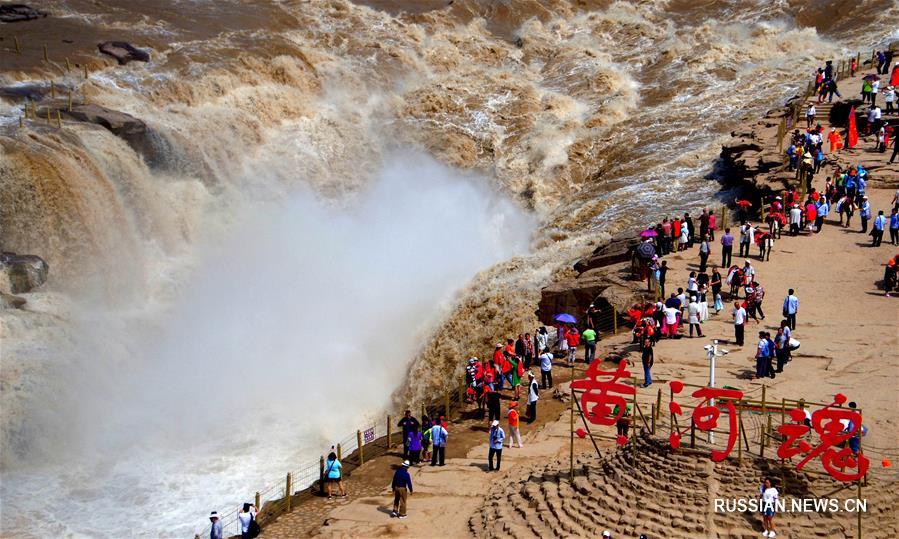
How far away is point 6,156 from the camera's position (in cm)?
2866

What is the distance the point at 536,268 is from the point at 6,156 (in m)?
15.2

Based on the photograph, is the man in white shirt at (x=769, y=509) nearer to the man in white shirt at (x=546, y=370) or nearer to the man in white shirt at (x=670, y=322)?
the man in white shirt at (x=546, y=370)

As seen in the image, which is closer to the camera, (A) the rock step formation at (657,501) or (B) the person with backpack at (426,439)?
(A) the rock step formation at (657,501)

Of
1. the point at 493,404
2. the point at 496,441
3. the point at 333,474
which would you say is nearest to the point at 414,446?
the point at 333,474

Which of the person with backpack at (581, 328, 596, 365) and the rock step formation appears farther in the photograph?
the person with backpack at (581, 328, 596, 365)

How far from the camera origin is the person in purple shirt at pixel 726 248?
2630 centimetres

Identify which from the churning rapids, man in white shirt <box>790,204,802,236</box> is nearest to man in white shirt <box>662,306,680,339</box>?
the churning rapids

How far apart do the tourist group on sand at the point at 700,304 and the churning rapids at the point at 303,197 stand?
10.7ft

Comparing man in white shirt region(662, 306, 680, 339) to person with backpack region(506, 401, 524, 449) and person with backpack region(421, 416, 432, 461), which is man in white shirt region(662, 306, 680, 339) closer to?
person with backpack region(506, 401, 524, 449)

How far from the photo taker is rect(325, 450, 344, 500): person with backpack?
19547 millimetres

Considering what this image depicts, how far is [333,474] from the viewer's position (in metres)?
19.5

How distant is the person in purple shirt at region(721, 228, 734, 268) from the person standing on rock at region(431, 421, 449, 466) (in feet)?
Answer: 33.8

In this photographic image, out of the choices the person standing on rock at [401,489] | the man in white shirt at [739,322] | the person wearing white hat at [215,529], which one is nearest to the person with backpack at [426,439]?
the person standing on rock at [401,489]

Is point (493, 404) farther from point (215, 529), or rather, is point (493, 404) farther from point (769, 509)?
point (769, 509)
